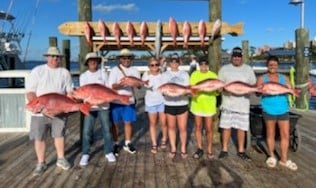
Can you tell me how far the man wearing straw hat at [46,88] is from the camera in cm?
552

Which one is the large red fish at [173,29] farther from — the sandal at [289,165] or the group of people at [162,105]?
the sandal at [289,165]

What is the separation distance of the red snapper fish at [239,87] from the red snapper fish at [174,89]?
1.89ft

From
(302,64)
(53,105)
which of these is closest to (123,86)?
(53,105)

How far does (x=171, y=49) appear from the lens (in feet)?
25.0

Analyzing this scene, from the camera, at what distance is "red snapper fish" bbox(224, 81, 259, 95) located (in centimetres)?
579

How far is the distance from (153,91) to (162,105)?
27 cm

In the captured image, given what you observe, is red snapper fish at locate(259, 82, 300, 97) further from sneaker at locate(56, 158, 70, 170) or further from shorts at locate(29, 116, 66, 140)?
sneaker at locate(56, 158, 70, 170)

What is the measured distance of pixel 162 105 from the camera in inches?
252

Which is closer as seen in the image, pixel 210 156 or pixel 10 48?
pixel 210 156

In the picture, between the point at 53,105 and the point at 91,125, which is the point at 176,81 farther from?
the point at 53,105

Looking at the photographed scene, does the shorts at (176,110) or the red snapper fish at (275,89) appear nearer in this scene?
the red snapper fish at (275,89)

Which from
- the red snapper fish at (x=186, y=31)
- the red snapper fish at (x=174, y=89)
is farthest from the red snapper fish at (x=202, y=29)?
the red snapper fish at (x=174, y=89)

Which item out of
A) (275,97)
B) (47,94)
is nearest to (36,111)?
(47,94)

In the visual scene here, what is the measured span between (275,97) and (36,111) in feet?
11.0
